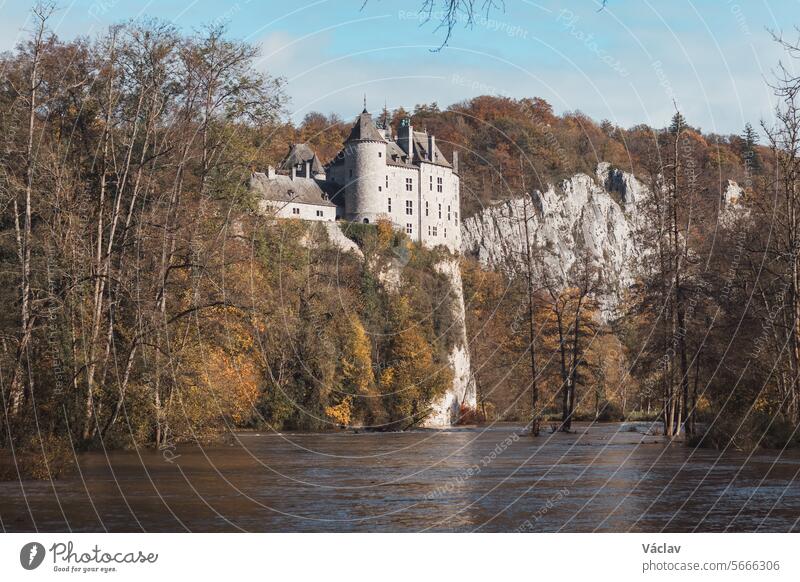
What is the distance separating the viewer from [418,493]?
21531 mm

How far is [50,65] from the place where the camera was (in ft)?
113

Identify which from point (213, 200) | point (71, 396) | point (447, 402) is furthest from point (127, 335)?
point (447, 402)

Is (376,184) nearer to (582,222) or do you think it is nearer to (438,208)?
(438,208)

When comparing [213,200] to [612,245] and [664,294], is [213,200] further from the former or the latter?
[612,245]

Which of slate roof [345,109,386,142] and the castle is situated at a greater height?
slate roof [345,109,386,142]

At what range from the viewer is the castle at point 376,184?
9262 centimetres

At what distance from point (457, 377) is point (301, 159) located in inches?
1016

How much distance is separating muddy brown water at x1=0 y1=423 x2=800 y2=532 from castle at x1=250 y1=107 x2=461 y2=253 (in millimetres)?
59461

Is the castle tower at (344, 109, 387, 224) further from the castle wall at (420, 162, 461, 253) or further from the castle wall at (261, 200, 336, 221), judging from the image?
the castle wall at (420, 162, 461, 253)

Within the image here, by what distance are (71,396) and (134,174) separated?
7539mm

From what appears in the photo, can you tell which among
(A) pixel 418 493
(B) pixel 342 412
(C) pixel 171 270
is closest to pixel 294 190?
(B) pixel 342 412

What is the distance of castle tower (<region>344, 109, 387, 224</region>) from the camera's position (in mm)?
95625
